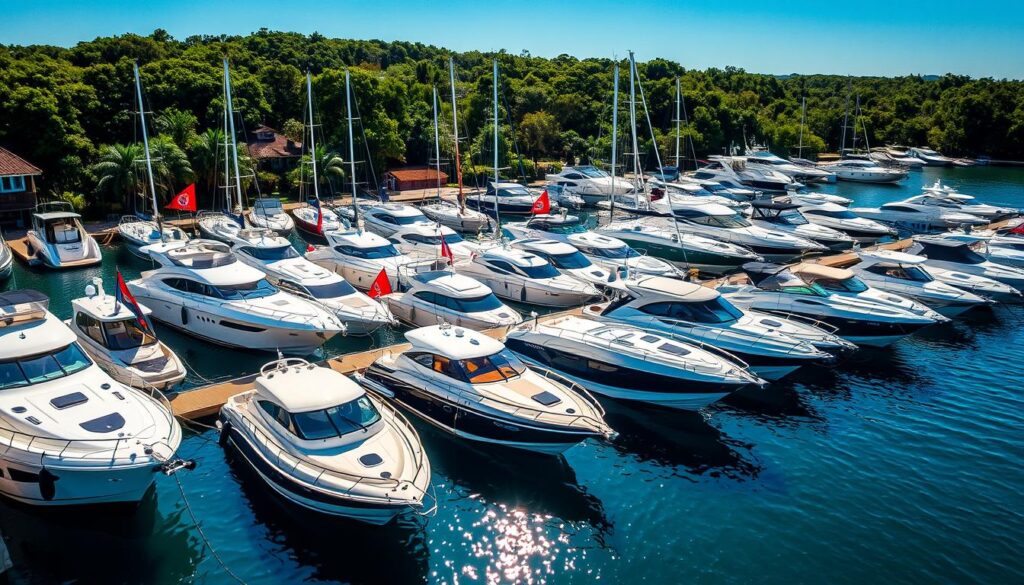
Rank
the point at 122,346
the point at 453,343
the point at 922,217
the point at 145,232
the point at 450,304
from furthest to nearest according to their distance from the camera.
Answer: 1. the point at 922,217
2. the point at 145,232
3. the point at 450,304
4. the point at 122,346
5. the point at 453,343

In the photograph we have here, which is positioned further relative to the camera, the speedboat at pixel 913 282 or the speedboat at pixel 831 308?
the speedboat at pixel 913 282

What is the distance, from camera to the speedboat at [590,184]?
57228 mm

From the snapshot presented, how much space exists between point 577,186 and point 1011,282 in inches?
1309

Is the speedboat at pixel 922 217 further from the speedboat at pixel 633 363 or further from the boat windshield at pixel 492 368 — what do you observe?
the boat windshield at pixel 492 368

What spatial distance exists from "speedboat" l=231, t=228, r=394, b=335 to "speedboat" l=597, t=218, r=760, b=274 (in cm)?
1646

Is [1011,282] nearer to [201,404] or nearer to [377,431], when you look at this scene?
[377,431]

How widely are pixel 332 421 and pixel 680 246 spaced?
Answer: 2518 cm

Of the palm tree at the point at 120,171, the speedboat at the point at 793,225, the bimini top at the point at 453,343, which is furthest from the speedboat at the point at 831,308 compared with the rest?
the palm tree at the point at 120,171

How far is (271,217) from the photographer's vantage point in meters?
43.7

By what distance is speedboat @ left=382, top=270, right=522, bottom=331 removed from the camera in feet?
88.6

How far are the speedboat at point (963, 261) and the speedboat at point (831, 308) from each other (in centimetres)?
963

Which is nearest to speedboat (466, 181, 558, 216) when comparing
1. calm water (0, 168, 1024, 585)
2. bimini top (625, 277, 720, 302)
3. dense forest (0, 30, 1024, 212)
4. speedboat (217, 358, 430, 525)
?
dense forest (0, 30, 1024, 212)

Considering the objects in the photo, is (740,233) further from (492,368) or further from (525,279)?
(492,368)

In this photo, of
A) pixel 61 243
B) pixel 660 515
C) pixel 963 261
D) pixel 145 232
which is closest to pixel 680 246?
pixel 963 261
